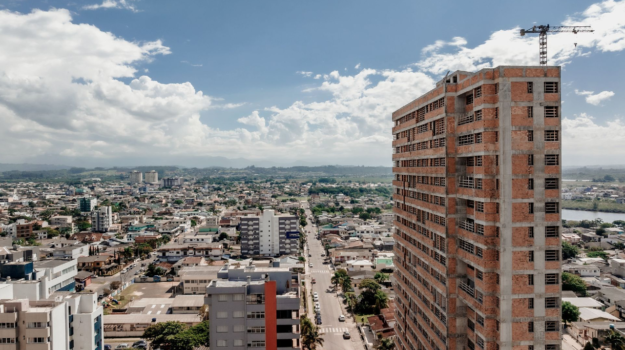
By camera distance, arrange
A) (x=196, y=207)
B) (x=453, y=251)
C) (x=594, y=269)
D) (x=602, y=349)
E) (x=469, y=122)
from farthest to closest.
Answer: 1. (x=196, y=207)
2. (x=594, y=269)
3. (x=602, y=349)
4. (x=453, y=251)
5. (x=469, y=122)

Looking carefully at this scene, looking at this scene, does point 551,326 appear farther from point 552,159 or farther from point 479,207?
point 552,159

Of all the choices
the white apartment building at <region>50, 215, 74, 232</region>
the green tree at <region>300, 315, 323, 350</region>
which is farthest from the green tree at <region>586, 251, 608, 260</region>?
the white apartment building at <region>50, 215, 74, 232</region>

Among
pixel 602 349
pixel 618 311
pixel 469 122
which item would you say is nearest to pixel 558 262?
pixel 469 122

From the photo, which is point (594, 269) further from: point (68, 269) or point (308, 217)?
point (308, 217)

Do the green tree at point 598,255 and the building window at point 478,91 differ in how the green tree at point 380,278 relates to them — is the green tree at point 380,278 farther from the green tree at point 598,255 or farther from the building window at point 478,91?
the building window at point 478,91

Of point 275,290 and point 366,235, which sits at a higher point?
point 275,290

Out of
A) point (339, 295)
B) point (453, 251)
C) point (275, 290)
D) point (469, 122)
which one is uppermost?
point (469, 122)

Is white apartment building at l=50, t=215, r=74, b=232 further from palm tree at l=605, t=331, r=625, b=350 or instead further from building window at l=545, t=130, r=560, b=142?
building window at l=545, t=130, r=560, b=142
